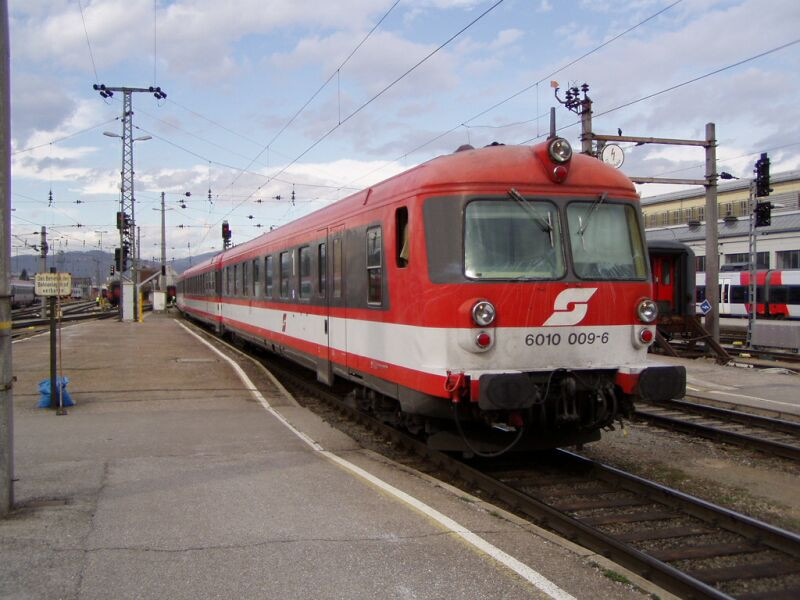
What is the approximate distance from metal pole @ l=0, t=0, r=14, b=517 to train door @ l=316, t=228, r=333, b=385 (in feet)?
15.7

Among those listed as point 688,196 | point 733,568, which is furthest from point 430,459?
point 688,196

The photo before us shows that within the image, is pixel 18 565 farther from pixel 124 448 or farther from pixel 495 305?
pixel 495 305

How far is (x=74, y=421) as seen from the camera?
30.8 ft

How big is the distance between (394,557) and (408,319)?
280 centimetres

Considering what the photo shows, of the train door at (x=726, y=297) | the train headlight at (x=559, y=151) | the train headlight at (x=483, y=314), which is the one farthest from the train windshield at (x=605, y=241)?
the train door at (x=726, y=297)

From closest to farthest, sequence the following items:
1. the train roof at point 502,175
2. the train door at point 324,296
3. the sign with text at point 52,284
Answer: the train roof at point 502,175 → the sign with text at point 52,284 → the train door at point 324,296

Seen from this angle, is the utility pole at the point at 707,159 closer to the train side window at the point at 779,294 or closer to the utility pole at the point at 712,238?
the utility pole at the point at 712,238

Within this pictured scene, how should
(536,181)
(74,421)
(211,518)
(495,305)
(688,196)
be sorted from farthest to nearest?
1. (688,196)
2. (74,421)
3. (536,181)
4. (495,305)
5. (211,518)

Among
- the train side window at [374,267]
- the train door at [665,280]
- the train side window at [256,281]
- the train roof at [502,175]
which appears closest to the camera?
A: the train roof at [502,175]

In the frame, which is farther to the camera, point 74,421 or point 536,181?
point 74,421

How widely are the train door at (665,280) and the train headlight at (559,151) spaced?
673 inches

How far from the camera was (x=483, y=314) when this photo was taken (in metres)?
6.21

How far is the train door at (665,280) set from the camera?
22.6m

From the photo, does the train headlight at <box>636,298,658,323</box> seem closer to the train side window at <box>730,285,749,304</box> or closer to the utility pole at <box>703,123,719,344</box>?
the utility pole at <box>703,123,719,344</box>
